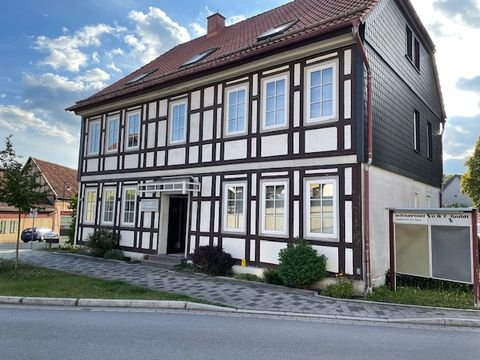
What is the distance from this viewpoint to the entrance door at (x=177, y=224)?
1449 cm

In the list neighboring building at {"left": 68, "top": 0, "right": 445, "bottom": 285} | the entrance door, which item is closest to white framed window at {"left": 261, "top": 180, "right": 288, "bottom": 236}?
neighboring building at {"left": 68, "top": 0, "right": 445, "bottom": 285}

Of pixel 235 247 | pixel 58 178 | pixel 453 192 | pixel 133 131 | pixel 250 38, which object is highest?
pixel 250 38

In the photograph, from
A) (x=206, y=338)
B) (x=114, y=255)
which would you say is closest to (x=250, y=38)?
(x=114, y=255)

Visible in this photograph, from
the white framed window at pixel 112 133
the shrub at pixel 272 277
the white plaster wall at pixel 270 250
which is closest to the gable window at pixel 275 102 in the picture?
the white plaster wall at pixel 270 250

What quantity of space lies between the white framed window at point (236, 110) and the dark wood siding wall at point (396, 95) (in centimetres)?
388

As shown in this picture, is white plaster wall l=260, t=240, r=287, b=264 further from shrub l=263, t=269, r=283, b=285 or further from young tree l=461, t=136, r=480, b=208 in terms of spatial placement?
young tree l=461, t=136, r=480, b=208

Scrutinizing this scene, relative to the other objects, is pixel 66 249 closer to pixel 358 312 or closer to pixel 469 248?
pixel 358 312

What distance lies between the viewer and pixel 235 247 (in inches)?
460

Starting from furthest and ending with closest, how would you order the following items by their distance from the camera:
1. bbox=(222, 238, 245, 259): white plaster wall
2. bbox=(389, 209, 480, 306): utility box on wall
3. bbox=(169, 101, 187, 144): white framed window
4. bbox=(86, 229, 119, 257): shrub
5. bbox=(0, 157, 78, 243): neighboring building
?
bbox=(0, 157, 78, 243): neighboring building, bbox=(86, 229, 119, 257): shrub, bbox=(169, 101, 187, 144): white framed window, bbox=(222, 238, 245, 259): white plaster wall, bbox=(389, 209, 480, 306): utility box on wall

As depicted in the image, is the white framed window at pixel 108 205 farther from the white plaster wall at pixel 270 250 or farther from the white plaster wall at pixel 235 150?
the white plaster wall at pixel 270 250

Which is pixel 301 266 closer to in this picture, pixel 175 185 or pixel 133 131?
pixel 175 185

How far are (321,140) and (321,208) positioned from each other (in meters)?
1.81

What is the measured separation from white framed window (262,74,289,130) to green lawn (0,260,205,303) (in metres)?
5.61

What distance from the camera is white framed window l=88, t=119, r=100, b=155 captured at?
1725 cm
